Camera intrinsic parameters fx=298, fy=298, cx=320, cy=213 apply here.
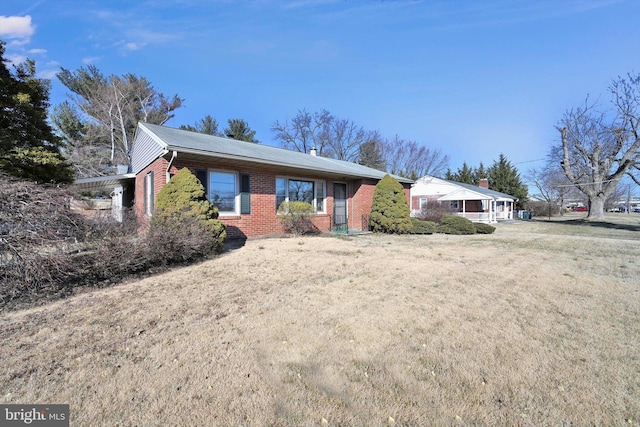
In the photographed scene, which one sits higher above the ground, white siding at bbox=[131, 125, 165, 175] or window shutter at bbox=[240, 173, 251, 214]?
white siding at bbox=[131, 125, 165, 175]

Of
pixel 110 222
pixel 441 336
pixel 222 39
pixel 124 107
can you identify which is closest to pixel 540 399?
pixel 441 336

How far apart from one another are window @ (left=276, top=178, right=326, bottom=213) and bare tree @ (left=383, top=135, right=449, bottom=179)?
3250 centimetres

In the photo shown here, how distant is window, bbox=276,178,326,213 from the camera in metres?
11.6

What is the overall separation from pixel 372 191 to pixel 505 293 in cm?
1090

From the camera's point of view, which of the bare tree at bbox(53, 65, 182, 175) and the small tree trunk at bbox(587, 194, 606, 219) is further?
the small tree trunk at bbox(587, 194, 606, 219)

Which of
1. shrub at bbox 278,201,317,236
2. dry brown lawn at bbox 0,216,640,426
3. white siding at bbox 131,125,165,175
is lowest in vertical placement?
dry brown lawn at bbox 0,216,640,426

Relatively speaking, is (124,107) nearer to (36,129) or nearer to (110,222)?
(36,129)

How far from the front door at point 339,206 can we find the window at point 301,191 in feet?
2.66

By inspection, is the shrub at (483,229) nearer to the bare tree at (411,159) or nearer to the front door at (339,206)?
the front door at (339,206)

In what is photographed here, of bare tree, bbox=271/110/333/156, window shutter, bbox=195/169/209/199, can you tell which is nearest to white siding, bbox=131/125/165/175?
window shutter, bbox=195/169/209/199

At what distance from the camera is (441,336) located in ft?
9.98

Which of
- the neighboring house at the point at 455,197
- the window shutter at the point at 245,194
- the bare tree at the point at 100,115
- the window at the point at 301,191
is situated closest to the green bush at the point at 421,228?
the window at the point at 301,191

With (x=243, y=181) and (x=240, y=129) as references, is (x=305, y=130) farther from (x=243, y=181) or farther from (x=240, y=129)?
(x=243, y=181)

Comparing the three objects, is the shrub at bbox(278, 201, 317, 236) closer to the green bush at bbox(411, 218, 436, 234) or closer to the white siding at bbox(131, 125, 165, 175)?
the white siding at bbox(131, 125, 165, 175)
